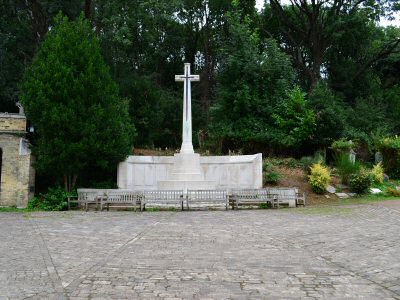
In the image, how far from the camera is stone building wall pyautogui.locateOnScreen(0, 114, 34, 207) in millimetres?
17172

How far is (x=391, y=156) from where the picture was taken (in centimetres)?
2183

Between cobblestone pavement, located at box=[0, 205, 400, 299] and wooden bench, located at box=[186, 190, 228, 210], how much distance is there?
8.63ft

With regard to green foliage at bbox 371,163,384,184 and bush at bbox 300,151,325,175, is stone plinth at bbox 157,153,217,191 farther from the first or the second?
green foliage at bbox 371,163,384,184

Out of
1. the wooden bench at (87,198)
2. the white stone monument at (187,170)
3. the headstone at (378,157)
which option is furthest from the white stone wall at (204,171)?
the headstone at (378,157)

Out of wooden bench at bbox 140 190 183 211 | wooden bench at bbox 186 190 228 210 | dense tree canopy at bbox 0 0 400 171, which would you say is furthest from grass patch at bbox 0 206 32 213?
dense tree canopy at bbox 0 0 400 171

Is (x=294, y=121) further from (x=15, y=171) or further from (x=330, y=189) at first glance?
(x=15, y=171)

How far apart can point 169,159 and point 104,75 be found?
15.5ft

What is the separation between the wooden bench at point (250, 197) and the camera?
14922 mm

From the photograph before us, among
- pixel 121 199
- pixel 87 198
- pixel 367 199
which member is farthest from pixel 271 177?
pixel 87 198

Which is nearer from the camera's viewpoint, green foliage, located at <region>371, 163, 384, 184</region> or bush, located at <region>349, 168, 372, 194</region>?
bush, located at <region>349, 168, 372, 194</region>

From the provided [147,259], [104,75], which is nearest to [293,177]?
[104,75]

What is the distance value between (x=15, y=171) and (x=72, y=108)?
3.92 metres

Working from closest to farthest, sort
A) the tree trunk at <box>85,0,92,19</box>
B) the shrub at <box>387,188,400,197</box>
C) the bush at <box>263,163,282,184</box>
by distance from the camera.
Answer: the shrub at <box>387,188,400,197</box> < the bush at <box>263,163,282,184</box> < the tree trunk at <box>85,0,92,19</box>

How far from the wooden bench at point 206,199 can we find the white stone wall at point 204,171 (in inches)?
122
